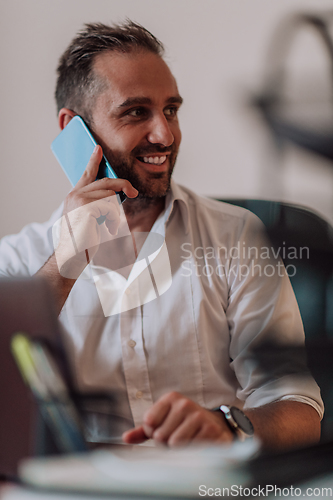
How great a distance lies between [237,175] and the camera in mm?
375

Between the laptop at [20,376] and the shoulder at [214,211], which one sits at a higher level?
the shoulder at [214,211]

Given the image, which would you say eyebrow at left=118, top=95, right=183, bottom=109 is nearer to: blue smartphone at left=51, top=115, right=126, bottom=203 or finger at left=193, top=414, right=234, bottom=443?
blue smartphone at left=51, top=115, right=126, bottom=203

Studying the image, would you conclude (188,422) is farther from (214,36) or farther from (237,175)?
(214,36)

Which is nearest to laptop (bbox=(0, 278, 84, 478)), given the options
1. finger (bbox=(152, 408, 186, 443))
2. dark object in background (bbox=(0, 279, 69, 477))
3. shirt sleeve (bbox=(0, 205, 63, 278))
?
dark object in background (bbox=(0, 279, 69, 477))

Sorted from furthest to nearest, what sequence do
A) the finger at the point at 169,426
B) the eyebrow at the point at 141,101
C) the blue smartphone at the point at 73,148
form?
the blue smartphone at the point at 73,148 → the eyebrow at the point at 141,101 → the finger at the point at 169,426

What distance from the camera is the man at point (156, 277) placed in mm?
373

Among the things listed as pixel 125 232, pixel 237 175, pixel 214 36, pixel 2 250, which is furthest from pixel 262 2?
pixel 2 250

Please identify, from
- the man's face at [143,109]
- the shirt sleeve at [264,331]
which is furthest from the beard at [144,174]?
the shirt sleeve at [264,331]

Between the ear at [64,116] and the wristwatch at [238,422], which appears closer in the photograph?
the wristwatch at [238,422]

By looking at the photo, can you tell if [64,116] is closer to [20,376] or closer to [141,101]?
[141,101]

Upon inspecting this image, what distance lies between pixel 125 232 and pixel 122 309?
3.5 inches

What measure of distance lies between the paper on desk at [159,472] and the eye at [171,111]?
299mm

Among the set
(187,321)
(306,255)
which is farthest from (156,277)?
(306,255)

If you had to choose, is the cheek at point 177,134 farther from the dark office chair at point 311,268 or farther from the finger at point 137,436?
the finger at point 137,436
